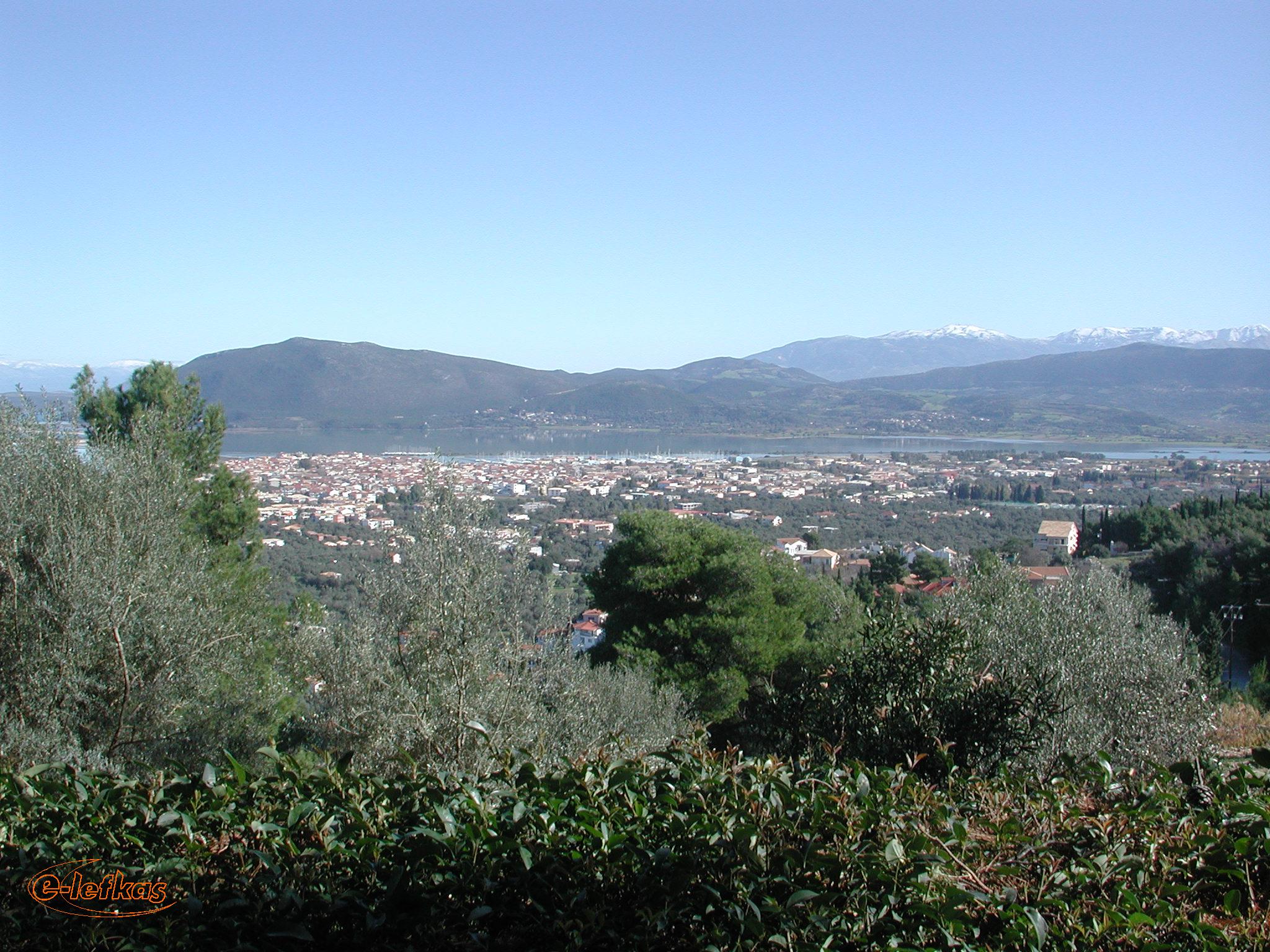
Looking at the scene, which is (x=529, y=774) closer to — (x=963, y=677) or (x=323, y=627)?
(x=963, y=677)

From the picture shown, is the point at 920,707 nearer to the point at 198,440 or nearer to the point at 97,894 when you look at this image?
the point at 97,894

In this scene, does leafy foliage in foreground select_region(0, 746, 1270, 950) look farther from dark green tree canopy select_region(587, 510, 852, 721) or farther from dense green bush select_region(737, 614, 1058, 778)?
dark green tree canopy select_region(587, 510, 852, 721)

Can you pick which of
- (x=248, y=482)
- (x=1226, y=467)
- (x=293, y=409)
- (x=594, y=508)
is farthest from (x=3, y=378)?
(x=1226, y=467)

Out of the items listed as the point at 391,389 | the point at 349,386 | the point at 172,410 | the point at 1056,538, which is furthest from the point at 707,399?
the point at 172,410

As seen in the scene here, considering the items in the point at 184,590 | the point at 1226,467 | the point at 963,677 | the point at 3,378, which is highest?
the point at 3,378

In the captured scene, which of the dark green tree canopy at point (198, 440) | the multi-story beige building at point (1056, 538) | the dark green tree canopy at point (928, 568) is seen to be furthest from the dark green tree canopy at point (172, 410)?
the multi-story beige building at point (1056, 538)

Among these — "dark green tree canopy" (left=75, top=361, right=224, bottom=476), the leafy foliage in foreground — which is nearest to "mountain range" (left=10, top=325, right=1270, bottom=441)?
"dark green tree canopy" (left=75, top=361, right=224, bottom=476)

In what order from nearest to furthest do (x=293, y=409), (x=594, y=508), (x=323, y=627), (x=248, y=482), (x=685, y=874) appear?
(x=685, y=874) < (x=323, y=627) < (x=248, y=482) < (x=594, y=508) < (x=293, y=409)

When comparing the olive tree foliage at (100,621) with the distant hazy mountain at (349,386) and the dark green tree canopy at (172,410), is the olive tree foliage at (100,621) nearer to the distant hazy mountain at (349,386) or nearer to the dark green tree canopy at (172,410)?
the dark green tree canopy at (172,410)
